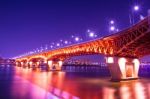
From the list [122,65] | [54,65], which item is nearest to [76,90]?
[122,65]

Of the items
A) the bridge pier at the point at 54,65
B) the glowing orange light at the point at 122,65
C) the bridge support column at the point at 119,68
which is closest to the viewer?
the bridge support column at the point at 119,68

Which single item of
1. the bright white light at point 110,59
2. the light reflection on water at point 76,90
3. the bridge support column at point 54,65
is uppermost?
the bright white light at point 110,59

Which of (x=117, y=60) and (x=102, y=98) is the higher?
(x=117, y=60)

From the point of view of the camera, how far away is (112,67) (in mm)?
50406

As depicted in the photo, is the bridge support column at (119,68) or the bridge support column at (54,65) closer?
the bridge support column at (119,68)

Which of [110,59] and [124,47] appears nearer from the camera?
[124,47]

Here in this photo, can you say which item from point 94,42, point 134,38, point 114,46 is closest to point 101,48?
point 94,42

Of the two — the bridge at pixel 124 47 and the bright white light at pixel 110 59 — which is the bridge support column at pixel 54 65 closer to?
the bridge at pixel 124 47

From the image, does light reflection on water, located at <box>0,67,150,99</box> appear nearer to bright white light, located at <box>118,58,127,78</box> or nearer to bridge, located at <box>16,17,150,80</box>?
bright white light, located at <box>118,58,127,78</box>

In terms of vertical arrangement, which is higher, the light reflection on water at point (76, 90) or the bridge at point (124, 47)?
the bridge at point (124, 47)

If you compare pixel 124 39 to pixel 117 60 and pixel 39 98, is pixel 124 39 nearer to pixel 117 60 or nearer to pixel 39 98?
pixel 117 60

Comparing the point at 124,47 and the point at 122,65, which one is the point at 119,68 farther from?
the point at 124,47

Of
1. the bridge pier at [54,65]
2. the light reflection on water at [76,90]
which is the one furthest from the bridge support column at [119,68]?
the bridge pier at [54,65]

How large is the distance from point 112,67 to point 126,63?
16.9ft
